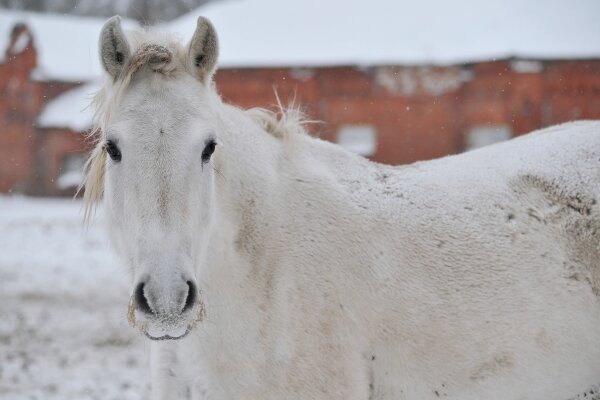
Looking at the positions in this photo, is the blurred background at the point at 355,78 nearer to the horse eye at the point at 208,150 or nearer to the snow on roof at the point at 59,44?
the snow on roof at the point at 59,44

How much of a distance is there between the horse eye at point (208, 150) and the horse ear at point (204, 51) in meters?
0.37

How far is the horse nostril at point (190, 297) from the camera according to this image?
246cm

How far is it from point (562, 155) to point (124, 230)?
2.55 m

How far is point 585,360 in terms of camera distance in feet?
10.9

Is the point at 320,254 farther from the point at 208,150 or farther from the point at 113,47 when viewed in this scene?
the point at 113,47

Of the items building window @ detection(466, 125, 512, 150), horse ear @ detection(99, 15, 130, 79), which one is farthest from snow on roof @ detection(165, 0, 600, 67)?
horse ear @ detection(99, 15, 130, 79)

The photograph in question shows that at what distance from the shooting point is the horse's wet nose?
2420mm

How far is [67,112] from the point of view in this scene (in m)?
28.2

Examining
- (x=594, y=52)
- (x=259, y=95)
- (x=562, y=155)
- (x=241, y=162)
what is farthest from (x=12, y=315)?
(x=594, y=52)

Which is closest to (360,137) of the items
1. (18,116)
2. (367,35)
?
(367,35)

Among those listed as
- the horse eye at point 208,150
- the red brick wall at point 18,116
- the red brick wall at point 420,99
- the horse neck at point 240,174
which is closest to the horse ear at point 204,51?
the horse neck at point 240,174

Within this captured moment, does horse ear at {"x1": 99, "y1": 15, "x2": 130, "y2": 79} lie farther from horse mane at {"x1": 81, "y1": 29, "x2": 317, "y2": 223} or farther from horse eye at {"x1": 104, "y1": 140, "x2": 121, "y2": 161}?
horse eye at {"x1": 104, "y1": 140, "x2": 121, "y2": 161}

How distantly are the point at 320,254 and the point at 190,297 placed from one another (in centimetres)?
87

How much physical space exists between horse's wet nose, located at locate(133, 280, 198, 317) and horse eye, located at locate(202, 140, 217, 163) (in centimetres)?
59
